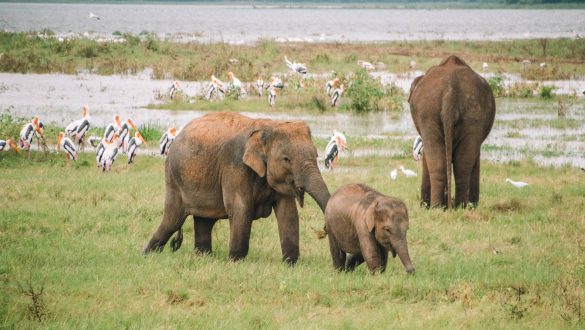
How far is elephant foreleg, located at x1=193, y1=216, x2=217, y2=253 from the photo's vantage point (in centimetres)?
1073

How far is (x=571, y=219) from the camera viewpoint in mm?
12727

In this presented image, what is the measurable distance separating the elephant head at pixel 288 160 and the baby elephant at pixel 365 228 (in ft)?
0.99

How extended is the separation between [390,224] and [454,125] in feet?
15.2

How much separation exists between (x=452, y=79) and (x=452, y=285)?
473cm

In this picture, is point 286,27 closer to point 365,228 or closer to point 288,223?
point 288,223

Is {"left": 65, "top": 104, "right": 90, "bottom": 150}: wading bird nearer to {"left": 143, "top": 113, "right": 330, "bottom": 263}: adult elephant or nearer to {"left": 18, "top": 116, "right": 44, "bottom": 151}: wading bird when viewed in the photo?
{"left": 18, "top": 116, "right": 44, "bottom": 151}: wading bird

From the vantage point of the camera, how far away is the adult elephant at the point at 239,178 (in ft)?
31.2

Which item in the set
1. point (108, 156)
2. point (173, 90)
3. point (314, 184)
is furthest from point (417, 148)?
point (173, 90)

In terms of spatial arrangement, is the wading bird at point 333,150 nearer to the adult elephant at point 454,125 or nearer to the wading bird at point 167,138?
the wading bird at point 167,138

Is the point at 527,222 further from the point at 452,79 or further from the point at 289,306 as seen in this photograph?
the point at 289,306

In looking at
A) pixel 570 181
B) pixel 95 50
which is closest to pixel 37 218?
pixel 570 181

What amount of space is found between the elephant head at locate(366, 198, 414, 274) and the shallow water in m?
10.2

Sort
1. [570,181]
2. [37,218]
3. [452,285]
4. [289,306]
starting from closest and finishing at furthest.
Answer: [289,306] → [452,285] → [37,218] → [570,181]

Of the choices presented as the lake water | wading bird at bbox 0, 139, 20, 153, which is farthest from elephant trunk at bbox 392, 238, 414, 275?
the lake water
